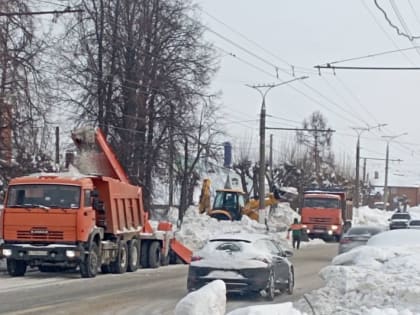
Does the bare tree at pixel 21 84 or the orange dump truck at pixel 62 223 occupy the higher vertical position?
the bare tree at pixel 21 84

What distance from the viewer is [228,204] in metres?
58.2

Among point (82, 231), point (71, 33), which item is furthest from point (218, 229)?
point (82, 231)

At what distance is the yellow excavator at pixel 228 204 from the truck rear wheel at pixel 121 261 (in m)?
24.5

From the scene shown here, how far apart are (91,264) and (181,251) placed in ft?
31.4

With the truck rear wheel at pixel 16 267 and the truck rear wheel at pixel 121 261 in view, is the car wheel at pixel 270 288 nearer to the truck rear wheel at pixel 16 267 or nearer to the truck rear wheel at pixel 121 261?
the truck rear wheel at pixel 16 267

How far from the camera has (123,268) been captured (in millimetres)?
30672

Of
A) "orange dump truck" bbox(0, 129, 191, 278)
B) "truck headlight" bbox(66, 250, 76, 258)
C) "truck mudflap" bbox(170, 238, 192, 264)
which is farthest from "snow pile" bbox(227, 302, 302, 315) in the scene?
"truck mudflap" bbox(170, 238, 192, 264)

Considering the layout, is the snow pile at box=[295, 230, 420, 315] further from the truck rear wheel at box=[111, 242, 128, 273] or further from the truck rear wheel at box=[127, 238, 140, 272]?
the truck rear wheel at box=[127, 238, 140, 272]

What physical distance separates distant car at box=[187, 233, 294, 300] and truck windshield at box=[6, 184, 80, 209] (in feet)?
20.4

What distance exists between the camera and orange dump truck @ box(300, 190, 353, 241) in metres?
59.6

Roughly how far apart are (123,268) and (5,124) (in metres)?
6.46

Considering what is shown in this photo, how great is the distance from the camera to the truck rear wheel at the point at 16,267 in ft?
88.7

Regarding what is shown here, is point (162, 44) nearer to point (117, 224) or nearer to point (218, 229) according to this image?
point (218, 229)

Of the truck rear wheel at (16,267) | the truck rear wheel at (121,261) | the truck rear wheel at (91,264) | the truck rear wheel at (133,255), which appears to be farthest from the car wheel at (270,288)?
the truck rear wheel at (133,255)
